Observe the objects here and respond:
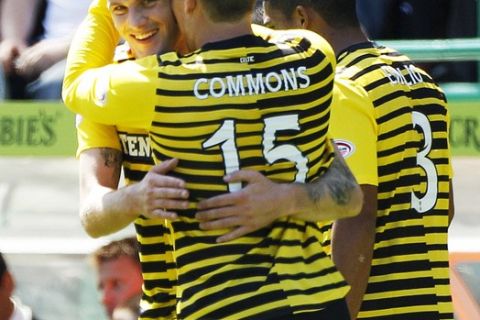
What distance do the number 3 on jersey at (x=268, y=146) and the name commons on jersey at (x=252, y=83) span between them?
Result: 0.20 feet

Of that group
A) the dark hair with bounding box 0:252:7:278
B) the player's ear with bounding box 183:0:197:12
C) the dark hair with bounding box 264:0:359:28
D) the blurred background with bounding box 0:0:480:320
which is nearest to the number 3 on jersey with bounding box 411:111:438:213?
the dark hair with bounding box 264:0:359:28

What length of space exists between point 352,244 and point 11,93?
3.39 meters

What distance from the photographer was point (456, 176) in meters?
6.04

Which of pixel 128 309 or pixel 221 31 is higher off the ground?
pixel 221 31

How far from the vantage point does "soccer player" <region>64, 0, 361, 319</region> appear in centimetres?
282

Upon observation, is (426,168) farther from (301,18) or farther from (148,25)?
(148,25)

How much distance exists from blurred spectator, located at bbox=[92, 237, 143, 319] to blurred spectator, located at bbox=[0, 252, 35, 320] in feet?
0.91

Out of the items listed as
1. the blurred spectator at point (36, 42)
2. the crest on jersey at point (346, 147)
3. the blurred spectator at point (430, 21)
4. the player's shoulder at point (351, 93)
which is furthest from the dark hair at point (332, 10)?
the blurred spectator at point (430, 21)

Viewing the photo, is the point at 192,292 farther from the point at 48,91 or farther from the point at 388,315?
the point at 48,91

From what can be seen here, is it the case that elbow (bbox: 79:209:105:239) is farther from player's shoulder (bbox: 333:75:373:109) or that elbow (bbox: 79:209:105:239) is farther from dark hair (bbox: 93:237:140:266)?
dark hair (bbox: 93:237:140:266)

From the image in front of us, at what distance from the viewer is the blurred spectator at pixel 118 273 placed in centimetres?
470

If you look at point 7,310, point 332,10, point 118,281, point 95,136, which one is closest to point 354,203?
point 95,136

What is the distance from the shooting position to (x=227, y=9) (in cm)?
288

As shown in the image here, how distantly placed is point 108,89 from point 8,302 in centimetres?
173
